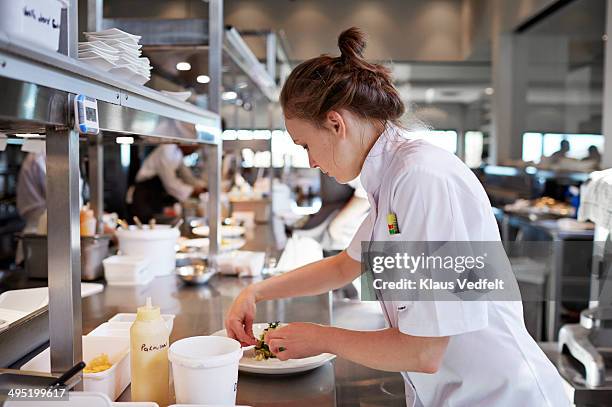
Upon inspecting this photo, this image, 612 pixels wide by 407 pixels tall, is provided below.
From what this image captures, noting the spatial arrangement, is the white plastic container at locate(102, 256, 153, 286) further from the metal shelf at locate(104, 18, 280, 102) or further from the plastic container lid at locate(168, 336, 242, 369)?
the plastic container lid at locate(168, 336, 242, 369)

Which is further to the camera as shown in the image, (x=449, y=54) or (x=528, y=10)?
(x=449, y=54)

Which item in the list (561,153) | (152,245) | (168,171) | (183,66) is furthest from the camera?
(561,153)

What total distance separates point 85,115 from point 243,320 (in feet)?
2.14

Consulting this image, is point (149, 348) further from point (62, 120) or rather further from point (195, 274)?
point (195, 274)

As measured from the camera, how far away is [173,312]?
1.86 metres

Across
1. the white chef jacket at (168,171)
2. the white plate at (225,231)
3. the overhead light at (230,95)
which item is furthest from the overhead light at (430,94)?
the white plate at (225,231)

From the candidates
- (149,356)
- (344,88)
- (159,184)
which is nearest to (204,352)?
(149,356)

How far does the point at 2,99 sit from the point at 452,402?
941 mm

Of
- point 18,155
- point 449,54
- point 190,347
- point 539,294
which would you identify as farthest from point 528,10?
point 190,347

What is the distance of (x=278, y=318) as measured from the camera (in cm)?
182

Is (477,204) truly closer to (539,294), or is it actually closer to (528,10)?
(539,294)

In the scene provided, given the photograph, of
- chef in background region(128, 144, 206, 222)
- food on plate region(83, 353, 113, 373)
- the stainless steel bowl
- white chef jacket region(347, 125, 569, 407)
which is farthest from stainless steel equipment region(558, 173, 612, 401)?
chef in background region(128, 144, 206, 222)

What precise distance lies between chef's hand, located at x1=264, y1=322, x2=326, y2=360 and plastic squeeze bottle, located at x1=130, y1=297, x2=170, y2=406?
0.69 feet

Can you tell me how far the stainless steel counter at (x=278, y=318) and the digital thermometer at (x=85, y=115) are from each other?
1.81 ft
